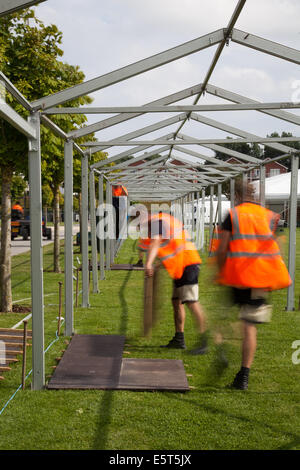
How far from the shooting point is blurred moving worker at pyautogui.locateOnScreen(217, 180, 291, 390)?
13.5 feet

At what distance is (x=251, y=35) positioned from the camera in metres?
4.64

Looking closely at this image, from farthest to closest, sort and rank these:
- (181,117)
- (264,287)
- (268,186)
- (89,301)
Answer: (268,186), (89,301), (181,117), (264,287)

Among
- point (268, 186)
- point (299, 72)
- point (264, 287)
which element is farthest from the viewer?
point (268, 186)

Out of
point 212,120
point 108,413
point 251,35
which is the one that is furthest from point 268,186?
point 108,413

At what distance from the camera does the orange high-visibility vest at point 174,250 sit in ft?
18.3

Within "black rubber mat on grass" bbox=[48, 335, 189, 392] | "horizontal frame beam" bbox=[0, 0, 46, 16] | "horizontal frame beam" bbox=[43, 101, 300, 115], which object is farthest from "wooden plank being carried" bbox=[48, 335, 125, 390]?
"horizontal frame beam" bbox=[0, 0, 46, 16]

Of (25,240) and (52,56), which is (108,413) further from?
(25,240)

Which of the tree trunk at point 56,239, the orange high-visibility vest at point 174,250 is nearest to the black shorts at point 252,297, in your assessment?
the orange high-visibility vest at point 174,250

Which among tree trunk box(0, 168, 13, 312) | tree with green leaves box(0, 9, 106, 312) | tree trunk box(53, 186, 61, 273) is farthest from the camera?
tree trunk box(53, 186, 61, 273)

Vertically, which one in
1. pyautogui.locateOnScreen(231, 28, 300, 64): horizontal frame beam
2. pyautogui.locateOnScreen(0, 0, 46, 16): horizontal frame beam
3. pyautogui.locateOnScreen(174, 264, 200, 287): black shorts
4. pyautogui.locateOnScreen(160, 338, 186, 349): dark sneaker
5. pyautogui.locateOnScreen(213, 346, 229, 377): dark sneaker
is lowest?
pyautogui.locateOnScreen(213, 346, 229, 377): dark sneaker

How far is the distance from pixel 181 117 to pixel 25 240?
74.4 feet

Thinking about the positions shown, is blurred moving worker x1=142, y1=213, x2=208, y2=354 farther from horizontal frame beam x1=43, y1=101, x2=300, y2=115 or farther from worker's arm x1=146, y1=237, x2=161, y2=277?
horizontal frame beam x1=43, y1=101, x2=300, y2=115

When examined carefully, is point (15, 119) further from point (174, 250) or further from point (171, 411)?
point (171, 411)

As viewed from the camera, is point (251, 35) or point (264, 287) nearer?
point (264, 287)
